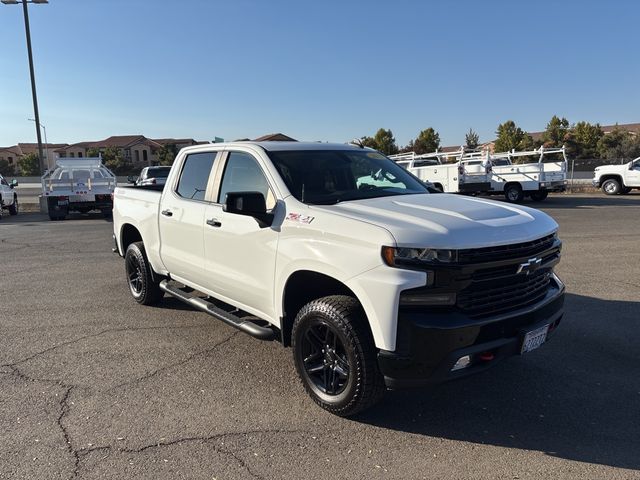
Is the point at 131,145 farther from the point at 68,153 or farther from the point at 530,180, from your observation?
the point at 530,180

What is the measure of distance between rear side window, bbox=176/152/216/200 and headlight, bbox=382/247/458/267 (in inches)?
98.3

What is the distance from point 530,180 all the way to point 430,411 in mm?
19847

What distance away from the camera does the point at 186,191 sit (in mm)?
5230

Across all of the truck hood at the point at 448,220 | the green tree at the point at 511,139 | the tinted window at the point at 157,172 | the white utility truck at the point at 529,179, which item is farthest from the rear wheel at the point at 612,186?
the green tree at the point at 511,139

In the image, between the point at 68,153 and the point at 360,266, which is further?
the point at 68,153

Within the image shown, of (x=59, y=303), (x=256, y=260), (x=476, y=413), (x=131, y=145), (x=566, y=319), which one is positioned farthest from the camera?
(x=131, y=145)

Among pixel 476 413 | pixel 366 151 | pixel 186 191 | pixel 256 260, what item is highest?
pixel 366 151

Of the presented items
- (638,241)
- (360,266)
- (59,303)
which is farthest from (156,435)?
(638,241)

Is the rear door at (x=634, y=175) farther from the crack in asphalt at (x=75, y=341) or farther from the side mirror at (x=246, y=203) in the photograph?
the side mirror at (x=246, y=203)

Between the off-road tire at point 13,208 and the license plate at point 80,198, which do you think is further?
the off-road tire at point 13,208

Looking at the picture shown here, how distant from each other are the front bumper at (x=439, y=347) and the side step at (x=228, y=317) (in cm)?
123

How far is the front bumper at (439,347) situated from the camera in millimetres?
2997

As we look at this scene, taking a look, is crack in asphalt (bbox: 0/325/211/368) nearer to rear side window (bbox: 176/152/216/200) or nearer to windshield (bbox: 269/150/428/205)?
rear side window (bbox: 176/152/216/200)

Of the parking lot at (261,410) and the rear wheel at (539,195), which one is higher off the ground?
the rear wheel at (539,195)
